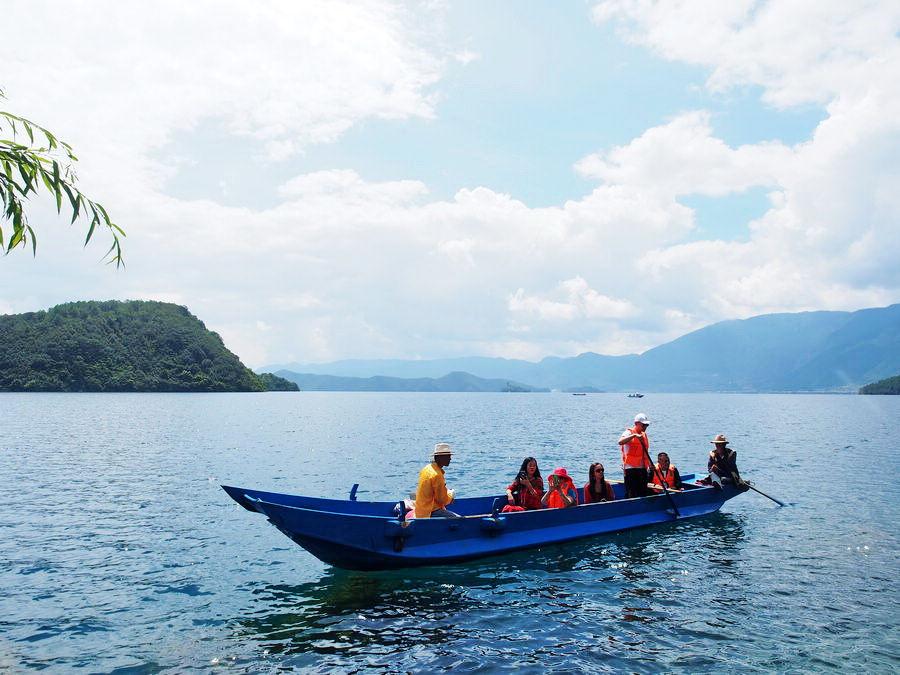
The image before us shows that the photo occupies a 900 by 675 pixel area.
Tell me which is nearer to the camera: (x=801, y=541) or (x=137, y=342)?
(x=801, y=541)

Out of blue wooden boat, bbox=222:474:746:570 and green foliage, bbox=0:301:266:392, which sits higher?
green foliage, bbox=0:301:266:392

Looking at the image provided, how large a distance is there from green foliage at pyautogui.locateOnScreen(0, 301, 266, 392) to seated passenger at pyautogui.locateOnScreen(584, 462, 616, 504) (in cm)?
16126

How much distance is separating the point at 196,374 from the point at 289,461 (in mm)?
148448

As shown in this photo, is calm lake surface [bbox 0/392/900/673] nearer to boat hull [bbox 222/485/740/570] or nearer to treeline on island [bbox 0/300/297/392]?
boat hull [bbox 222/485/740/570]

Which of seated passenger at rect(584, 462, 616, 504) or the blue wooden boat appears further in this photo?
seated passenger at rect(584, 462, 616, 504)

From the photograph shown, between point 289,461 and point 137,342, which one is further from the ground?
point 137,342

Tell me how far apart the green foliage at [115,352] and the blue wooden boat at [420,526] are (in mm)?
159409

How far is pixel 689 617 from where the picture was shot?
12.3 metres

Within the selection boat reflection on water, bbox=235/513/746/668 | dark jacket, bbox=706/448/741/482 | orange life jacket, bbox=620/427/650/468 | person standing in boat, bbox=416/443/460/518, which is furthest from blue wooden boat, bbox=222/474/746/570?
dark jacket, bbox=706/448/741/482

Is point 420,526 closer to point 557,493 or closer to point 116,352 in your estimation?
point 557,493

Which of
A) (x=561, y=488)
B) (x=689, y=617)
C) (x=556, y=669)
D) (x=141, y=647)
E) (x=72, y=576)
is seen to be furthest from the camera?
(x=561, y=488)

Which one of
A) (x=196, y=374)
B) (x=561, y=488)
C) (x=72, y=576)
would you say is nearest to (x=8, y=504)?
(x=72, y=576)

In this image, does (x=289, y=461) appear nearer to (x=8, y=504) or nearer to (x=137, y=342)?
(x=8, y=504)

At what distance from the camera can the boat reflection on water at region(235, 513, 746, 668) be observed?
11.1 meters
